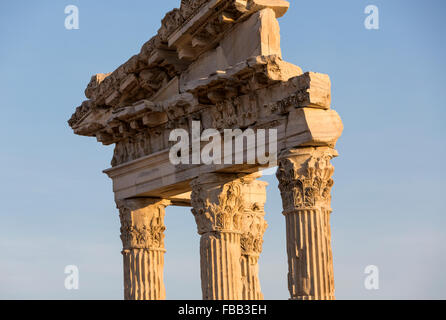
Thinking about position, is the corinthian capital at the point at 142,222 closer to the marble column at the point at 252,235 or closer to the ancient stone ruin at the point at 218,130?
the ancient stone ruin at the point at 218,130

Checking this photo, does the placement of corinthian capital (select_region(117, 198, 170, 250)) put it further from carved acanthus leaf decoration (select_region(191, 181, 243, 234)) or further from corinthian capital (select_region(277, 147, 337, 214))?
corinthian capital (select_region(277, 147, 337, 214))

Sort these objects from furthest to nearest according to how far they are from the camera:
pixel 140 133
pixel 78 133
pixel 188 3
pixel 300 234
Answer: pixel 78 133
pixel 140 133
pixel 188 3
pixel 300 234

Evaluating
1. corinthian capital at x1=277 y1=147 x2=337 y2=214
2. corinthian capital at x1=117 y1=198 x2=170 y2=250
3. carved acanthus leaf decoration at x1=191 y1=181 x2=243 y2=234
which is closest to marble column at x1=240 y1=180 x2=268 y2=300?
corinthian capital at x1=117 y1=198 x2=170 y2=250

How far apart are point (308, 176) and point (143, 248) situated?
7725 mm

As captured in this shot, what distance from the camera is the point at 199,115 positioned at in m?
28.0

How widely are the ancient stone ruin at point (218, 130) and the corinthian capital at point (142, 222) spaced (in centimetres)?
3

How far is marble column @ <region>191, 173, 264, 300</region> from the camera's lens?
27312 millimetres

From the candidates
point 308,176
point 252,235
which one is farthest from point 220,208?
point 252,235

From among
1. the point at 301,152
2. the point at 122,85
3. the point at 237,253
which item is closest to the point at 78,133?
the point at 122,85

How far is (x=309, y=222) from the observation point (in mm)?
24672

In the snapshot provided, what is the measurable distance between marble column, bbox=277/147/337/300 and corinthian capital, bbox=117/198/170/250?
6.75m

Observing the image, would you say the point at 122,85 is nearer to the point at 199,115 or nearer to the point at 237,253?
the point at 199,115

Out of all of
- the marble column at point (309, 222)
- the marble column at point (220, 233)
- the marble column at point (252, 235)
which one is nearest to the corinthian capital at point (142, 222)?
the marble column at point (252, 235)

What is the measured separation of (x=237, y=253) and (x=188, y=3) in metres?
6.45
